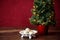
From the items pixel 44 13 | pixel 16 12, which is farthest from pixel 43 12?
pixel 16 12

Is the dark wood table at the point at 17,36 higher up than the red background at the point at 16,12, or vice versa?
the red background at the point at 16,12

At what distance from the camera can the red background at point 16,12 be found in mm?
2570

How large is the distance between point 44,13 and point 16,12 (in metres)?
0.54

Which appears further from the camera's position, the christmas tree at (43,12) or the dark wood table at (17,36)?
the christmas tree at (43,12)

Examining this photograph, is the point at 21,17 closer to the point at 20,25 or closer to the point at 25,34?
the point at 20,25

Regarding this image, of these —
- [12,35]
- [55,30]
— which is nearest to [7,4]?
[12,35]

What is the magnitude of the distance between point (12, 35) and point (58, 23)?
2.49 ft

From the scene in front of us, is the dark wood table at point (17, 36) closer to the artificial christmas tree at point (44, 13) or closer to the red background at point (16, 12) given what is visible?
the artificial christmas tree at point (44, 13)

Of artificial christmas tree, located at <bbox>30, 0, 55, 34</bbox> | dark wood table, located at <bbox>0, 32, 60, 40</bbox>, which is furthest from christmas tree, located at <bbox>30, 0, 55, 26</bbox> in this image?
dark wood table, located at <bbox>0, 32, 60, 40</bbox>

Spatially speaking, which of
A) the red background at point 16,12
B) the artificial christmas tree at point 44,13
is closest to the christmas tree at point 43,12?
the artificial christmas tree at point 44,13

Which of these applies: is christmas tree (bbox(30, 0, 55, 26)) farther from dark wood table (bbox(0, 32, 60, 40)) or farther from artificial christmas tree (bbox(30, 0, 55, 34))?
dark wood table (bbox(0, 32, 60, 40))

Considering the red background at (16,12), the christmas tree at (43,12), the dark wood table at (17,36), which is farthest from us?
the red background at (16,12)

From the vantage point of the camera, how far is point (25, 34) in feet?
6.75

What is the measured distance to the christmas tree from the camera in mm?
2150
